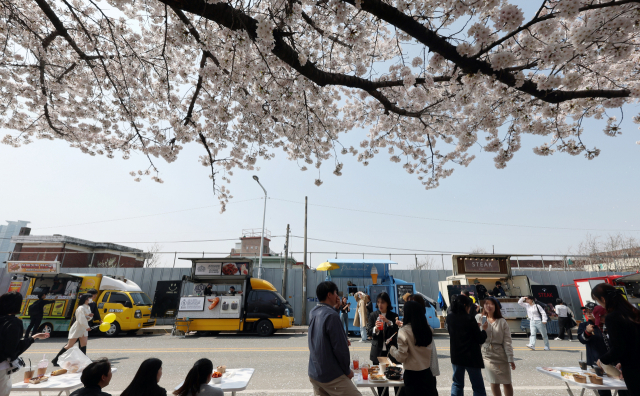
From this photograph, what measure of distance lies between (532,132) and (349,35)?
4.23 meters

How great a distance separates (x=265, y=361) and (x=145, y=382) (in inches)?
216

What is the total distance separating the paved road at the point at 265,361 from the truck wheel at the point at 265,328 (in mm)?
2529

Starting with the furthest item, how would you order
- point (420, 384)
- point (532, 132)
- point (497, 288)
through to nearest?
point (497, 288)
point (532, 132)
point (420, 384)

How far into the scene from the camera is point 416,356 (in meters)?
Answer: 3.44

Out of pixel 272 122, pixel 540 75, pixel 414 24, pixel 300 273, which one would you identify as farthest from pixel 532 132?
pixel 300 273

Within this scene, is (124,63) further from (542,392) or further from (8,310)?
(542,392)

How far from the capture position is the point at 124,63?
6984 mm

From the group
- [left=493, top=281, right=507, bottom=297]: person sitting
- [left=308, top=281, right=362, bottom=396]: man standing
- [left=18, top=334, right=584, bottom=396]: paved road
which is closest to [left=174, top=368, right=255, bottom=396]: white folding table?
[left=308, top=281, right=362, bottom=396]: man standing

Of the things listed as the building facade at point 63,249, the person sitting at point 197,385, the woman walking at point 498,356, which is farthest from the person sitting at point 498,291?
the building facade at point 63,249

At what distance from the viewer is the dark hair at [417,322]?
11.3 feet

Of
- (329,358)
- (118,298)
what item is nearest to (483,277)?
(329,358)

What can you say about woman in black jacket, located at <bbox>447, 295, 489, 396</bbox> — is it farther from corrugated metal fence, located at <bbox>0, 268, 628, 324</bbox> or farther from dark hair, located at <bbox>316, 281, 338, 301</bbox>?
corrugated metal fence, located at <bbox>0, 268, 628, 324</bbox>

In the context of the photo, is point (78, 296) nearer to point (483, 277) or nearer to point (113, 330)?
point (113, 330)

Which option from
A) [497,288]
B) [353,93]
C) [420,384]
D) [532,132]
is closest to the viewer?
[420,384]
